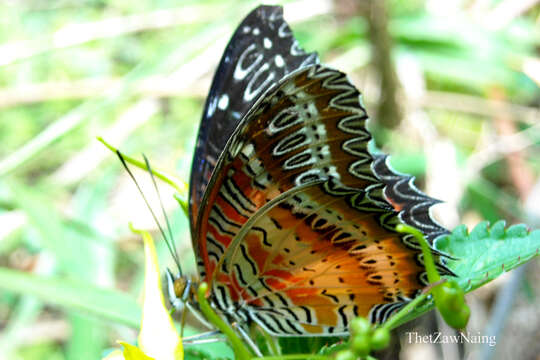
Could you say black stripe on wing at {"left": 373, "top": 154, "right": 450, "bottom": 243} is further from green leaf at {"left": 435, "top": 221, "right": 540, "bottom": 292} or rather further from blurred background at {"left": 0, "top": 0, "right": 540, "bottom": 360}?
blurred background at {"left": 0, "top": 0, "right": 540, "bottom": 360}

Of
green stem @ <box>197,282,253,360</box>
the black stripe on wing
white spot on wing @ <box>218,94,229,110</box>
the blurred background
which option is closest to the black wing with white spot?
white spot on wing @ <box>218,94,229,110</box>

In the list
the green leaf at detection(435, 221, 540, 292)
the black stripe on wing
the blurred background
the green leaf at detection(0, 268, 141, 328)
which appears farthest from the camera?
the blurred background

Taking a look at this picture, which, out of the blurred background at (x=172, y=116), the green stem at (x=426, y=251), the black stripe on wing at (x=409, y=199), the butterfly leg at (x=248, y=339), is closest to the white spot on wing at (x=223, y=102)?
the black stripe on wing at (x=409, y=199)

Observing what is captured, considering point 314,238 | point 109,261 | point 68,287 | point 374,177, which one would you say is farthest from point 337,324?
point 109,261

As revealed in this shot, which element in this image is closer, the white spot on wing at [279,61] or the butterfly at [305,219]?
the butterfly at [305,219]

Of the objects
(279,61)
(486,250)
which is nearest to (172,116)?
(279,61)

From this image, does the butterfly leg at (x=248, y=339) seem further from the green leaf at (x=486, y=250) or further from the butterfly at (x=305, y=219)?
the green leaf at (x=486, y=250)
